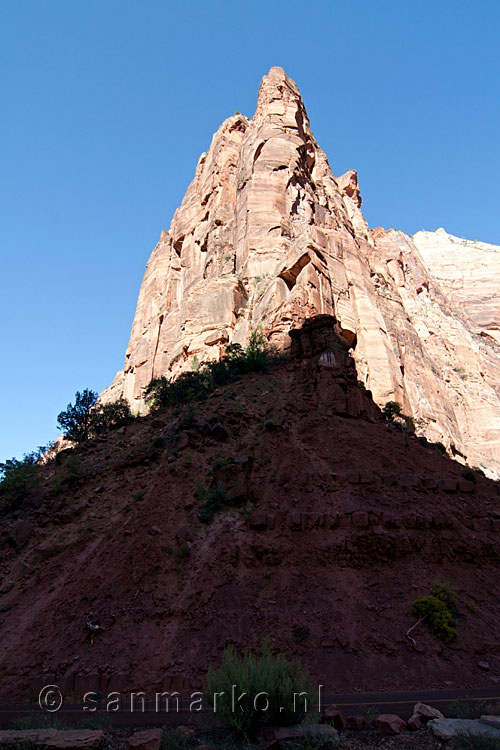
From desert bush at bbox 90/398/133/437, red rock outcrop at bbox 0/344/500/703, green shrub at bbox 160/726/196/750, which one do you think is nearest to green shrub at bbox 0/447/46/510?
red rock outcrop at bbox 0/344/500/703

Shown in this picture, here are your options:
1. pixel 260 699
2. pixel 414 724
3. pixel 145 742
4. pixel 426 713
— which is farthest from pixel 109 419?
pixel 414 724

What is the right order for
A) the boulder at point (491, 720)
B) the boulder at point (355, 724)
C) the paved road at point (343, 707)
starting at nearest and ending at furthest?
the boulder at point (491, 720), the boulder at point (355, 724), the paved road at point (343, 707)

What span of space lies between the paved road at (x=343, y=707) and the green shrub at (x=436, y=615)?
5.24 feet

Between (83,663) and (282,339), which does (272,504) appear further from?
(282,339)

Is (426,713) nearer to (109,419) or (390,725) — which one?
(390,725)

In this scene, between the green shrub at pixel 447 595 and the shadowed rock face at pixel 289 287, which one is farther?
the shadowed rock face at pixel 289 287

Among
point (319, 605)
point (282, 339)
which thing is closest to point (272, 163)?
point (282, 339)

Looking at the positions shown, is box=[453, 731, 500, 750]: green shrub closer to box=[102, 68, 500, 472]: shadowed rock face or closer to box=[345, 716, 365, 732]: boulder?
box=[345, 716, 365, 732]: boulder

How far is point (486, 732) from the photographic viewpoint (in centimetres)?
682

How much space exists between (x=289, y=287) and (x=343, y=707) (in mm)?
25994

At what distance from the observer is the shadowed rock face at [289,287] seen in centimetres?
3572

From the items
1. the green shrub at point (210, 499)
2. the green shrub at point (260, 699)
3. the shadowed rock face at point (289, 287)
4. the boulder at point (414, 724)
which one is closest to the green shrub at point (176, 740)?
the green shrub at point (260, 699)

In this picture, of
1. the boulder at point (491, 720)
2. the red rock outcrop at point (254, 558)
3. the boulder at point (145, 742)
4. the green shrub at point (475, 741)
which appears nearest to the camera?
the green shrub at point (475, 741)

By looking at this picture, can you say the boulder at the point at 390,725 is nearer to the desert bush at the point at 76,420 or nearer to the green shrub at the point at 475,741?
the green shrub at the point at 475,741
